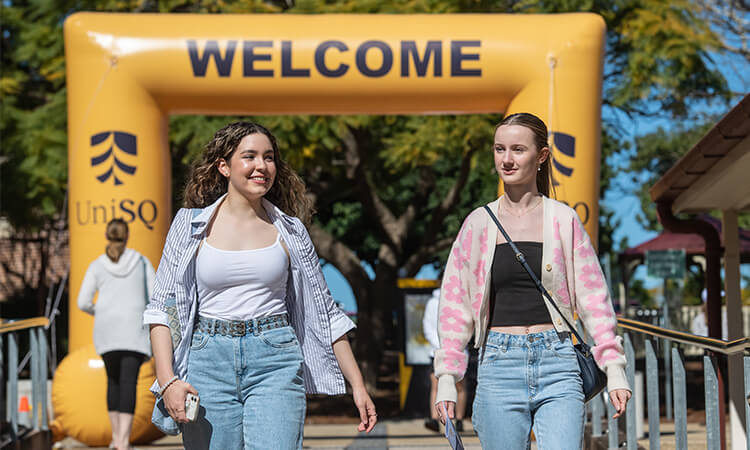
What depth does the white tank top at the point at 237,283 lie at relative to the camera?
3225 millimetres

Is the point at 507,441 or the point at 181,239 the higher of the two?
the point at 181,239

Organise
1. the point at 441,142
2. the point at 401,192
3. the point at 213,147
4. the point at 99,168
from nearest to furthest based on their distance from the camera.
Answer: the point at 213,147 → the point at 99,168 → the point at 441,142 → the point at 401,192

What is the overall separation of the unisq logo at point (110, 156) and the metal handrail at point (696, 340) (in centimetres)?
428

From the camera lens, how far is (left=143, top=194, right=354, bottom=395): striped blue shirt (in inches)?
128

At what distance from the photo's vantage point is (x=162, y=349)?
321 centimetres

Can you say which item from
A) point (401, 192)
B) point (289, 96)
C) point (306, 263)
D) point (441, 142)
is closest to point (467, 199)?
point (401, 192)

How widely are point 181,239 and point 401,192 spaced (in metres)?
21.4

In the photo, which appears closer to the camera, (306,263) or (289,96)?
(306,263)

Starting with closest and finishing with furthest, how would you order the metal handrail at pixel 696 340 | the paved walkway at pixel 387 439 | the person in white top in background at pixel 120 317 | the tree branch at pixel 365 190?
the metal handrail at pixel 696 340 < the person in white top in background at pixel 120 317 < the paved walkway at pixel 387 439 < the tree branch at pixel 365 190

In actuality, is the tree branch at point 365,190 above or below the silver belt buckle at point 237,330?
above

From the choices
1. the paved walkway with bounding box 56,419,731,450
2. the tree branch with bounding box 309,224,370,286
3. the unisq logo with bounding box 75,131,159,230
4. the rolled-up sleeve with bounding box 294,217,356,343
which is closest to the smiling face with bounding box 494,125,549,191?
the rolled-up sleeve with bounding box 294,217,356,343

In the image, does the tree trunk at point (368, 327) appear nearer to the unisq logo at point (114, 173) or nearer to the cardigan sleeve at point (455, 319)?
the unisq logo at point (114, 173)

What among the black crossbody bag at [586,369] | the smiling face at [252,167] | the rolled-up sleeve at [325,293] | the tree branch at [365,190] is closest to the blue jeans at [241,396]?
the rolled-up sleeve at [325,293]

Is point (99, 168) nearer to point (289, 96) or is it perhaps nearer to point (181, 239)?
point (289, 96)
